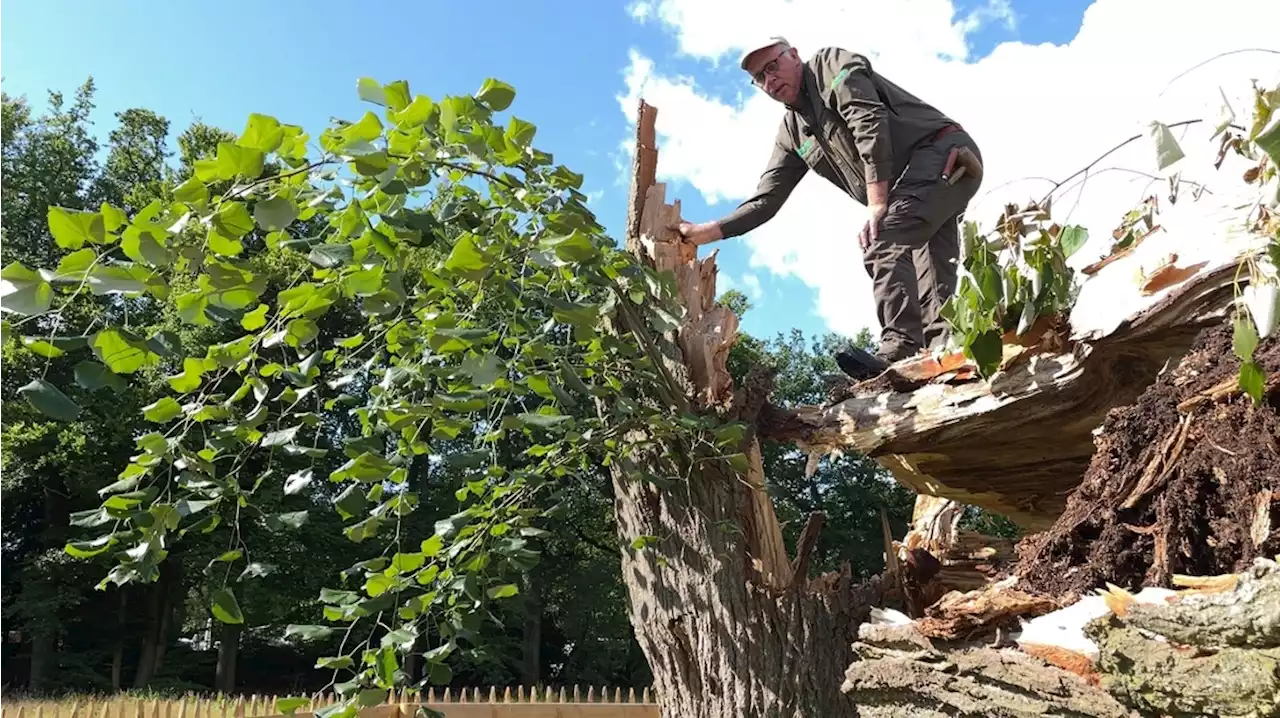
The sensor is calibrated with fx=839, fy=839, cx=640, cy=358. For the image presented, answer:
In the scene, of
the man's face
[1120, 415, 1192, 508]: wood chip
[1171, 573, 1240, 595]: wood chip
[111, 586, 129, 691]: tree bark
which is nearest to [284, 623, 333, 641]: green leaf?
[1171, 573, 1240, 595]: wood chip

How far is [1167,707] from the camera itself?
1.17 m

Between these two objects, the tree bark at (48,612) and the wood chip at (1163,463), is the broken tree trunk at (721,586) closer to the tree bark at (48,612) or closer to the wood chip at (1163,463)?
the wood chip at (1163,463)

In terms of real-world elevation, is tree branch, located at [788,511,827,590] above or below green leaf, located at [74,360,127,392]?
below

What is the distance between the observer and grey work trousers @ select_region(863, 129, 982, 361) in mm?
2871

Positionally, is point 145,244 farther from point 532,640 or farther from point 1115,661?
point 532,640

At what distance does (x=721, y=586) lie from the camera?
2.29 meters

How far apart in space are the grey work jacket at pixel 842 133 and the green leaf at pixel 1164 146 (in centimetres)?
157

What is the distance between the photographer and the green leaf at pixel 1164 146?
1.24 meters

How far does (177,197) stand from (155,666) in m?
20.3

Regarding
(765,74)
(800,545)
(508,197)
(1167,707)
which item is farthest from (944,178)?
(1167,707)

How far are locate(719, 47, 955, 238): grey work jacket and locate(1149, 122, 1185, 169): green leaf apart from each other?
1.57 m

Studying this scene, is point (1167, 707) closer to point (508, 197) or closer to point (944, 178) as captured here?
point (508, 197)

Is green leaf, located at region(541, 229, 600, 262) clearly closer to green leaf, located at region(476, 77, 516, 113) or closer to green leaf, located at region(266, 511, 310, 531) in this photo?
green leaf, located at region(476, 77, 516, 113)

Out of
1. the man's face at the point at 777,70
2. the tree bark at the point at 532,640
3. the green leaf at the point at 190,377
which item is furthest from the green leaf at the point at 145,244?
the tree bark at the point at 532,640
